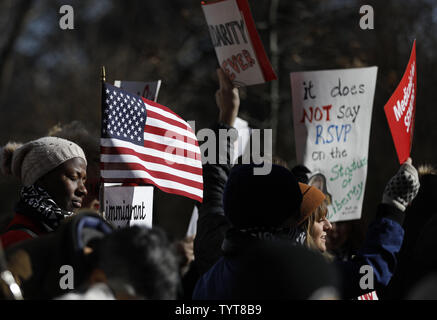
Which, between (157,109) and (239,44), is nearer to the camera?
(157,109)

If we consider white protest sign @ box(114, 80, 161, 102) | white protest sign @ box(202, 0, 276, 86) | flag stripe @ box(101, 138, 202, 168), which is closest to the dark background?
white protest sign @ box(114, 80, 161, 102)

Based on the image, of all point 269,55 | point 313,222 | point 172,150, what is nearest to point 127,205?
point 172,150

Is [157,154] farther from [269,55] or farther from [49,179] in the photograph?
[269,55]

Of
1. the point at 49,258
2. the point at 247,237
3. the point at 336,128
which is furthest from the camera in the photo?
the point at 336,128

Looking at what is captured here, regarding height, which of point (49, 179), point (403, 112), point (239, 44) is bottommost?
point (49, 179)

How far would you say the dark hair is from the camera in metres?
1.96

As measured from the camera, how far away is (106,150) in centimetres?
360

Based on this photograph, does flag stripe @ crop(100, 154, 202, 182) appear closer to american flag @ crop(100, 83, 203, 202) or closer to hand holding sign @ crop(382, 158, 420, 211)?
american flag @ crop(100, 83, 203, 202)

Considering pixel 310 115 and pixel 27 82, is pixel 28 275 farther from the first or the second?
pixel 27 82

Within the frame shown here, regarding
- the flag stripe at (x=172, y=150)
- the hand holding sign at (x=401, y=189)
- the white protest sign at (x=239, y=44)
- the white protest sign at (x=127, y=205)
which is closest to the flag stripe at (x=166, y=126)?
the flag stripe at (x=172, y=150)

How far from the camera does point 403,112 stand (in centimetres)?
441

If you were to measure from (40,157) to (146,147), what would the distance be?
0.81m

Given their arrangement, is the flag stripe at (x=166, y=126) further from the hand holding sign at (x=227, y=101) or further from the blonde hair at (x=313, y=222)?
the blonde hair at (x=313, y=222)

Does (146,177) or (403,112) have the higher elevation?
(403,112)
